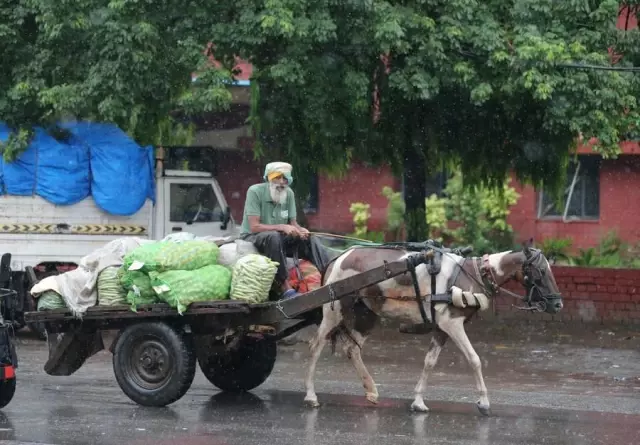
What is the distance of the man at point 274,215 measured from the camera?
1108 centimetres

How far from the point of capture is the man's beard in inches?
452

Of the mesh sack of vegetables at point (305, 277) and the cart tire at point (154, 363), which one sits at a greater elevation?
the mesh sack of vegetables at point (305, 277)

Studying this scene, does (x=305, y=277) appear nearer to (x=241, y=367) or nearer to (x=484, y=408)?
(x=241, y=367)

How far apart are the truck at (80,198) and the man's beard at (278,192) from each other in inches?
251

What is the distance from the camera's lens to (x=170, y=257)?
35.7 ft

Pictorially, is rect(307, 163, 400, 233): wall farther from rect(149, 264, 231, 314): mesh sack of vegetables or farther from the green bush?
rect(149, 264, 231, 314): mesh sack of vegetables

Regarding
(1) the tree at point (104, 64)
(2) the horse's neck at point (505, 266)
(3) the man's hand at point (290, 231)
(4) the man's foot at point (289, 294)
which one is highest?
(1) the tree at point (104, 64)

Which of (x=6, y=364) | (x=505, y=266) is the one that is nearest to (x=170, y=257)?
(x=6, y=364)

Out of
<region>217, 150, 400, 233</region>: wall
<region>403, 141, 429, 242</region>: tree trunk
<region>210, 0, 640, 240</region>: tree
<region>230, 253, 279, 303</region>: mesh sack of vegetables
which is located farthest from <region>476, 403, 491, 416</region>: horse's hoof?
<region>217, 150, 400, 233</region>: wall

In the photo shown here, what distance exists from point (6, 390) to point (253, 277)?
2.46 metres

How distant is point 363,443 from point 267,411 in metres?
1.94

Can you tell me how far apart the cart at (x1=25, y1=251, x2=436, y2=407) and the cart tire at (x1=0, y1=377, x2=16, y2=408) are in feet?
2.78

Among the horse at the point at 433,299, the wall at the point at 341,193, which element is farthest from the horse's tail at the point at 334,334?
the wall at the point at 341,193

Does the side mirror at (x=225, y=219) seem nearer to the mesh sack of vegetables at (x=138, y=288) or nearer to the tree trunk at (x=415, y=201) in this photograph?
the tree trunk at (x=415, y=201)
